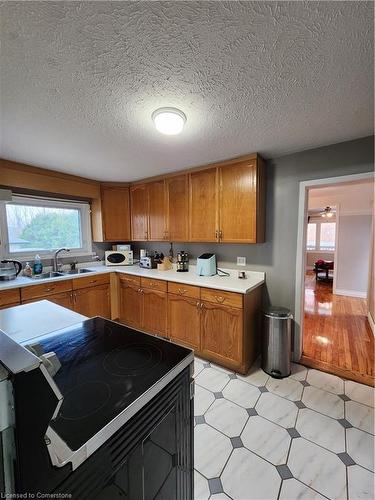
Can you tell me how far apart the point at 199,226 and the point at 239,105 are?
1419 mm

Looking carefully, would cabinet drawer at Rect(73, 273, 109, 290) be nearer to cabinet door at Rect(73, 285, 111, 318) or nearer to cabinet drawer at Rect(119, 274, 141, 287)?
cabinet door at Rect(73, 285, 111, 318)

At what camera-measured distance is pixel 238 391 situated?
1948mm

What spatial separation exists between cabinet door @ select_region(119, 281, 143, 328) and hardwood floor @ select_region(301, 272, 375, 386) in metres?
2.06

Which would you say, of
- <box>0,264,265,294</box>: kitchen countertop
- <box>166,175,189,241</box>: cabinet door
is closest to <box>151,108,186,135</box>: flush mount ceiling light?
<box>166,175,189,241</box>: cabinet door

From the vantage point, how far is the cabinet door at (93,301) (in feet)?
9.11

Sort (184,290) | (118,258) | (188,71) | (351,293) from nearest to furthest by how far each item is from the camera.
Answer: (188,71), (184,290), (118,258), (351,293)

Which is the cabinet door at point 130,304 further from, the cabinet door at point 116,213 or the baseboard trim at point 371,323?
the baseboard trim at point 371,323

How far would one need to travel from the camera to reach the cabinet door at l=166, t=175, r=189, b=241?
2762 mm

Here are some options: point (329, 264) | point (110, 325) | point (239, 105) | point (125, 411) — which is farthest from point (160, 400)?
point (329, 264)

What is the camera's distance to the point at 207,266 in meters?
2.64

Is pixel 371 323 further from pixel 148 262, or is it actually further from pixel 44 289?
pixel 44 289

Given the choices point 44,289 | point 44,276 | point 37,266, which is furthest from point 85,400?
point 37,266

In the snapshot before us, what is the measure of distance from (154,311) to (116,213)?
64.7 inches

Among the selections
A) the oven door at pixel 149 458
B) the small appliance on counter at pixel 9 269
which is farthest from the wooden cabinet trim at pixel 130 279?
the oven door at pixel 149 458
